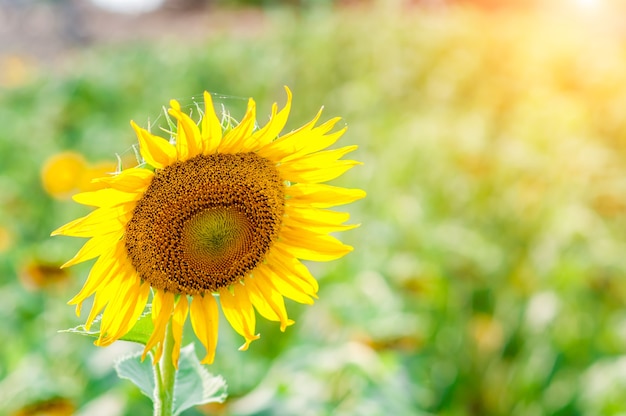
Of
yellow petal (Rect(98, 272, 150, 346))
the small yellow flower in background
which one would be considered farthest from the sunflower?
the small yellow flower in background

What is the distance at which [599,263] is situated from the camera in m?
2.64

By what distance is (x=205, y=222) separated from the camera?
0.93m

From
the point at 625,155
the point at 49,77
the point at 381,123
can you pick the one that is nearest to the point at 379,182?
the point at 381,123

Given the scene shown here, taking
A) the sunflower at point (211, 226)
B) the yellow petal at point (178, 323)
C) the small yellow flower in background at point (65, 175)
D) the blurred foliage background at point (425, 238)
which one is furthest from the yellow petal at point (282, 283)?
the small yellow flower in background at point (65, 175)

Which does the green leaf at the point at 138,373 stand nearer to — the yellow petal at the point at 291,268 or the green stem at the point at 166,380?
the green stem at the point at 166,380

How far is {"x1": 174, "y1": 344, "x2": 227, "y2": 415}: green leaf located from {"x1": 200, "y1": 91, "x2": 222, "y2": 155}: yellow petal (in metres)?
0.28

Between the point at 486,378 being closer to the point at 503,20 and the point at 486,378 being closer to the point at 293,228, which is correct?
the point at 293,228

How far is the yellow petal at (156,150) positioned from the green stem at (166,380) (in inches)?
8.0

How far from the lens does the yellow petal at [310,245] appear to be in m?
0.92

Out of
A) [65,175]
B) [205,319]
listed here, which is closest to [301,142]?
[205,319]

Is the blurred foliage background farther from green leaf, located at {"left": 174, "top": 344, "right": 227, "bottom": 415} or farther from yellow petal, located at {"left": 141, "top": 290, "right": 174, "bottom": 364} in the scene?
green leaf, located at {"left": 174, "top": 344, "right": 227, "bottom": 415}

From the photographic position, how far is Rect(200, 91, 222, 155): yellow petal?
80cm

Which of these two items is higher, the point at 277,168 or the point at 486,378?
the point at 277,168

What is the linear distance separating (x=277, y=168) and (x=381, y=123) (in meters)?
3.59
